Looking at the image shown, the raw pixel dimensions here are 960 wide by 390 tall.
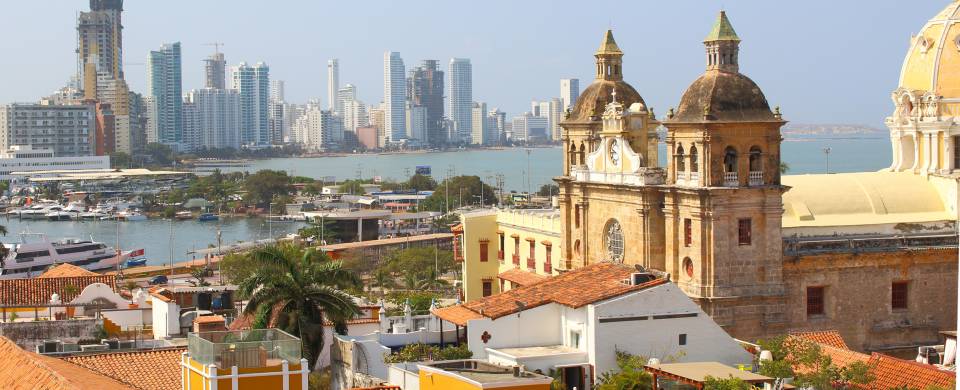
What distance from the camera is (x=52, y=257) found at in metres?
73.1

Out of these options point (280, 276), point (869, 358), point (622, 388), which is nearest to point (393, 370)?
point (622, 388)

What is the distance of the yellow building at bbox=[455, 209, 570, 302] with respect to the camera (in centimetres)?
3969

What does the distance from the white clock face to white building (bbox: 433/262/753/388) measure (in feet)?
37.8

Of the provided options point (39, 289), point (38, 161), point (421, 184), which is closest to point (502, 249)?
point (39, 289)

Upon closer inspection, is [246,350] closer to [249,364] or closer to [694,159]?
[249,364]

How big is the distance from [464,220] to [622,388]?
23431mm

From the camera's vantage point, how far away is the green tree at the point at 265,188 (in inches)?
5389

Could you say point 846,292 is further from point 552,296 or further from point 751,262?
point 552,296

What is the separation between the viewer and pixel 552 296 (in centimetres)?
2264

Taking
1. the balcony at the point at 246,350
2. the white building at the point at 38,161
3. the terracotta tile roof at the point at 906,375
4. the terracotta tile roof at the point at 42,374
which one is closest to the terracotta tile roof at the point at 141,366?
the terracotta tile roof at the point at 42,374

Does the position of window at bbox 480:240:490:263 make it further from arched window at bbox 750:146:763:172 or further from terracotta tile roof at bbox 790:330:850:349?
terracotta tile roof at bbox 790:330:850:349

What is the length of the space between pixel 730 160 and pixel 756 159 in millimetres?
481

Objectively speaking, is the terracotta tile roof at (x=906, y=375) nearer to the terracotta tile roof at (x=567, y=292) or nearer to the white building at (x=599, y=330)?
the white building at (x=599, y=330)

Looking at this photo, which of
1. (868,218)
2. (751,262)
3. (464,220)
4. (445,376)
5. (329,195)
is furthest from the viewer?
(329,195)
